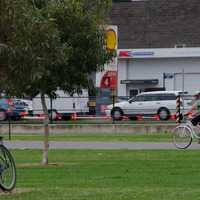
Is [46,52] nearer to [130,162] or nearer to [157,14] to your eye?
[130,162]

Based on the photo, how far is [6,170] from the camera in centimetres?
1237

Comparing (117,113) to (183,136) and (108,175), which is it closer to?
(183,136)

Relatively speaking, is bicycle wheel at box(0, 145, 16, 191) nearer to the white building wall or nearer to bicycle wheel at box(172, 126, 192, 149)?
bicycle wheel at box(172, 126, 192, 149)

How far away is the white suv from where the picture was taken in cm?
4234

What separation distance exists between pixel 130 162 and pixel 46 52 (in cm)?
567

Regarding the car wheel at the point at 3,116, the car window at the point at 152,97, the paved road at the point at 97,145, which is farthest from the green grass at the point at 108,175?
the car window at the point at 152,97

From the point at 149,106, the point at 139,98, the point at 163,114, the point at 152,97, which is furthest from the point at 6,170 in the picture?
the point at 152,97

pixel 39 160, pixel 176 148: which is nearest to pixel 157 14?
pixel 176 148

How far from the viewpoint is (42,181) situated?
1536cm

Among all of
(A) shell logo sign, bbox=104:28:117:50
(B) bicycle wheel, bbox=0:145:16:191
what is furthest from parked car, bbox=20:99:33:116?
(B) bicycle wheel, bbox=0:145:16:191

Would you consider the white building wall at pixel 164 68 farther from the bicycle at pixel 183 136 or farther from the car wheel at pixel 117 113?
the bicycle at pixel 183 136

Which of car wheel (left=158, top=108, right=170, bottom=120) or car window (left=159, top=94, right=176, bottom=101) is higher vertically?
car window (left=159, top=94, right=176, bottom=101)

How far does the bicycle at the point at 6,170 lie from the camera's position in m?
12.2

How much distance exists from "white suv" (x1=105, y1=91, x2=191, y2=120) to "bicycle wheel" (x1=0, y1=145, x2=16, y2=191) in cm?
2820
